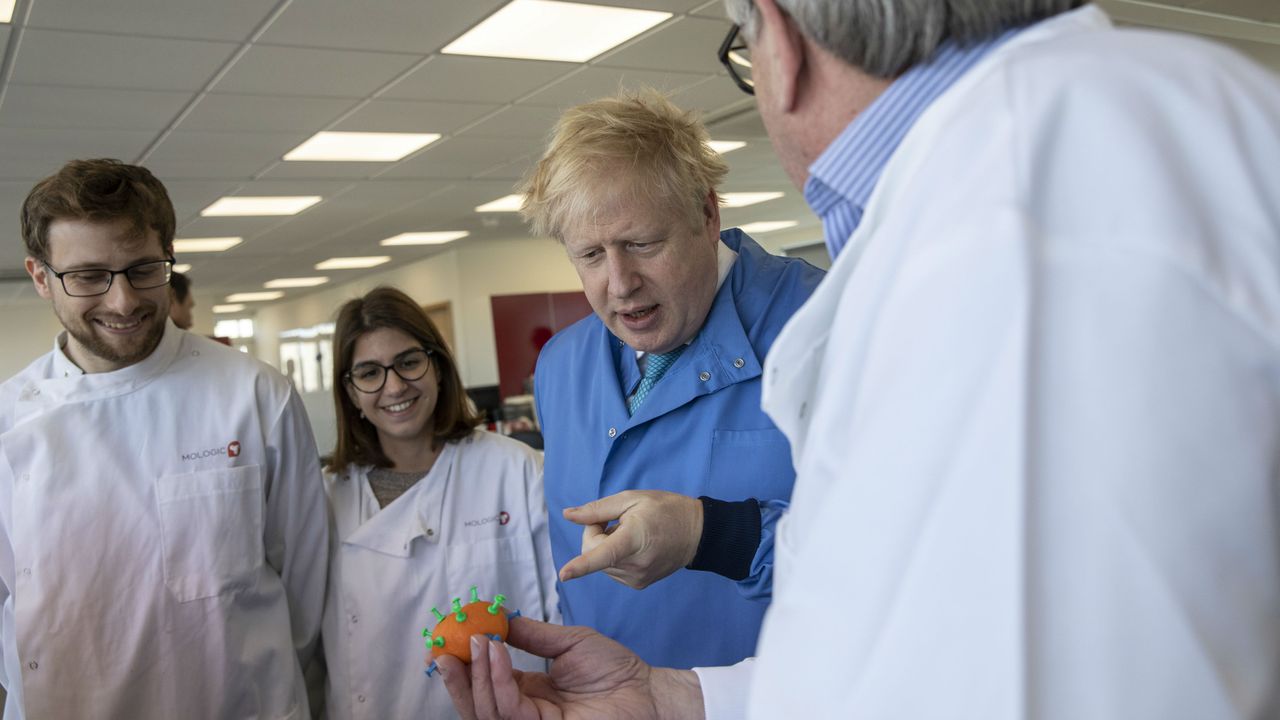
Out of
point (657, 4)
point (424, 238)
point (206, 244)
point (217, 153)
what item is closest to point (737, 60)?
point (657, 4)

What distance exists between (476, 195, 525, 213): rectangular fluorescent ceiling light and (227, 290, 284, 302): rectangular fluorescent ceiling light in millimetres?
7053

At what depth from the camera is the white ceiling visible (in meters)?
3.65

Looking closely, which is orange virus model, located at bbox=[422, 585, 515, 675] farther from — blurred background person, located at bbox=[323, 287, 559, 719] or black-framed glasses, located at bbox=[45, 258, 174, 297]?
black-framed glasses, located at bbox=[45, 258, 174, 297]

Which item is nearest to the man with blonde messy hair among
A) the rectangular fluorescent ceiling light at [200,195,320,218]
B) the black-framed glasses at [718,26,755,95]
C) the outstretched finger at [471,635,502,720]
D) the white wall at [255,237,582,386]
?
the outstretched finger at [471,635,502,720]

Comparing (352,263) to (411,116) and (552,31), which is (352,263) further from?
(552,31)

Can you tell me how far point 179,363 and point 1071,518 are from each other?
6.85ft

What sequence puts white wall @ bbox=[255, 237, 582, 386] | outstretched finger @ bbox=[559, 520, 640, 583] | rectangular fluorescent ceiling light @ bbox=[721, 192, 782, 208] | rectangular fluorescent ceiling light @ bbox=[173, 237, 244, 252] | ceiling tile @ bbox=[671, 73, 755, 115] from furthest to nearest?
1. white wall @ bbox=[255, 237, 582, 386]
2. rectangular fluorescent ceiling light @ bbox=[721, 192, 782, 208]
3. rectangular fluorescent ceiling light @ bbox=[173, 237, 244, 252]
4. ceiling tile @ bbox=[671, 73, 755, 115]
5. outstretched finger @ bbox=[559, 520, 640, 583]

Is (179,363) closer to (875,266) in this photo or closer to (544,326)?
(875,266)

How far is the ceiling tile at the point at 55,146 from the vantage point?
495cm

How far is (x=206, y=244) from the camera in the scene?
30.8ft

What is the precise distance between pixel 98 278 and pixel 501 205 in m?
7.10

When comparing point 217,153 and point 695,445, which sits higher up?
point 217,153

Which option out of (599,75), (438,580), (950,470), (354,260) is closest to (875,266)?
(950,470)

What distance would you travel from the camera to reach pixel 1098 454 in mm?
538
